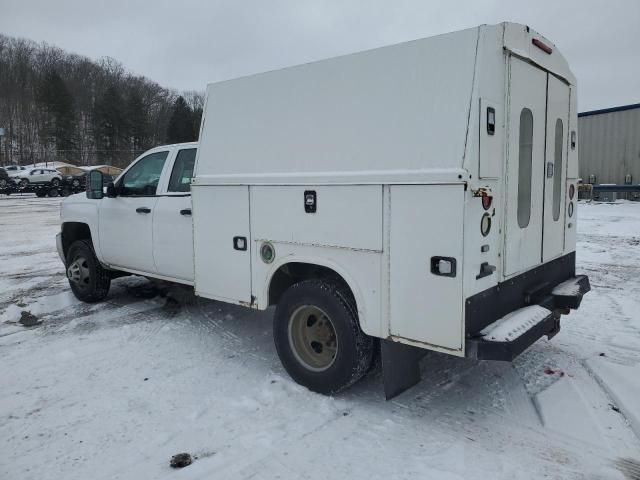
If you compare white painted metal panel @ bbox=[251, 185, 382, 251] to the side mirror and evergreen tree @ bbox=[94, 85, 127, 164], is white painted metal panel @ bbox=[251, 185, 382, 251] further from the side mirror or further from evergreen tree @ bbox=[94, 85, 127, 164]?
evergreen tree @ bbox=[94, 85, 127, 164]

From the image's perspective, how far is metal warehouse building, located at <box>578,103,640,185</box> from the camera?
24719 millimetres

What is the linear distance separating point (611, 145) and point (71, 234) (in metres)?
26.2

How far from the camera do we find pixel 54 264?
1019 centimetres

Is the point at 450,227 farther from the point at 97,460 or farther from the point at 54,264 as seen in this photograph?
the point at 54,264

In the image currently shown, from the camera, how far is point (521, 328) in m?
3.50

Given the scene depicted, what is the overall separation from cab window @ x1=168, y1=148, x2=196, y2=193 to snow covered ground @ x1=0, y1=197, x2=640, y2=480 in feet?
5.30

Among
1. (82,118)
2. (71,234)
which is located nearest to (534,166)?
(71,234)

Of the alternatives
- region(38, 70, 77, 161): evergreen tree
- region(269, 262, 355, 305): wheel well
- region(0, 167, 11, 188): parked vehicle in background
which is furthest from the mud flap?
region(38, 70, 77, 161): evergreen tree

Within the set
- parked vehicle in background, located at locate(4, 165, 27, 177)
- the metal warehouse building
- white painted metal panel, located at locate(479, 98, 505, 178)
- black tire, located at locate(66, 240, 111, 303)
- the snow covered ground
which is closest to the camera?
the snow covered ground

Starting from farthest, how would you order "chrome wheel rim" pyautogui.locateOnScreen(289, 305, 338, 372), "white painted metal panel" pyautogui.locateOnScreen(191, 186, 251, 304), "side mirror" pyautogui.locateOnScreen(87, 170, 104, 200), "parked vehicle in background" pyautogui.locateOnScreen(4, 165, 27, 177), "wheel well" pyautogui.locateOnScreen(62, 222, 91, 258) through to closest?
"parked vehicle in background" pyautogui.locateOnScreen(4, 165, 27, 177), "wheel well" pyautogui.locateOnScreen(62, 222, 91, 258), "side mirror" pyautogui.locateOnScreen(87, 170, 104, 200), "white painted metal panel" pyautogui.locateOnScreen(191, 186, 251, 304), "chrome wheel rim" pyautogui.locateOnScreen(289, 305, 338, 372)

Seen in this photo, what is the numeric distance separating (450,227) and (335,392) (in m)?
1.66

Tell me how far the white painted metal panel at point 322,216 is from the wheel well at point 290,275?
0.31m

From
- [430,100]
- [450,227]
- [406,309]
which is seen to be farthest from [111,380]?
[430,100]

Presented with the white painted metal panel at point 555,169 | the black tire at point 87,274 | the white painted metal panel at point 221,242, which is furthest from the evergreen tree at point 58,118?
the white painted metal panel at point 555,169
